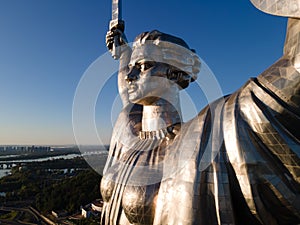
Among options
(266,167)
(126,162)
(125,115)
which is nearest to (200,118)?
(266,167)

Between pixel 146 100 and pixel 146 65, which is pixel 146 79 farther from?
pixel 146 100

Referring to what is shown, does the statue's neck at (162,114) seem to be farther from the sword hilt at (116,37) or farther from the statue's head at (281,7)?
the statue's head at (281,7)

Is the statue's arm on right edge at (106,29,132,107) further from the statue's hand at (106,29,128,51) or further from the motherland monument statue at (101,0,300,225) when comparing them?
the motherland monument statue at (101,0,300,225)

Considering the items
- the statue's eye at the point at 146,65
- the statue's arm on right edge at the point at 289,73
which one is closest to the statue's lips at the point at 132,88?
the statue's eye at the point at 146,65

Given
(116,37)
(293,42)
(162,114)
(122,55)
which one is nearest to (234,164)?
(293,42)

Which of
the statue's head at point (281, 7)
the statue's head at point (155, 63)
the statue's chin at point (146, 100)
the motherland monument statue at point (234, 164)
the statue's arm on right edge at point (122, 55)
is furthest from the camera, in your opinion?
Answer: the statue's arm on right edge at point (122, 55)

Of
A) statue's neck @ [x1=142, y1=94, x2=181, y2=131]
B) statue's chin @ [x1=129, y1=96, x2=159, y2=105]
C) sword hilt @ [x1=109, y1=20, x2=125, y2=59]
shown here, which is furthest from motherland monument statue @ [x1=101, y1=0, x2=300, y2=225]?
sword hilt @ [x1=109, y1=20, x2=125, y2=59]
